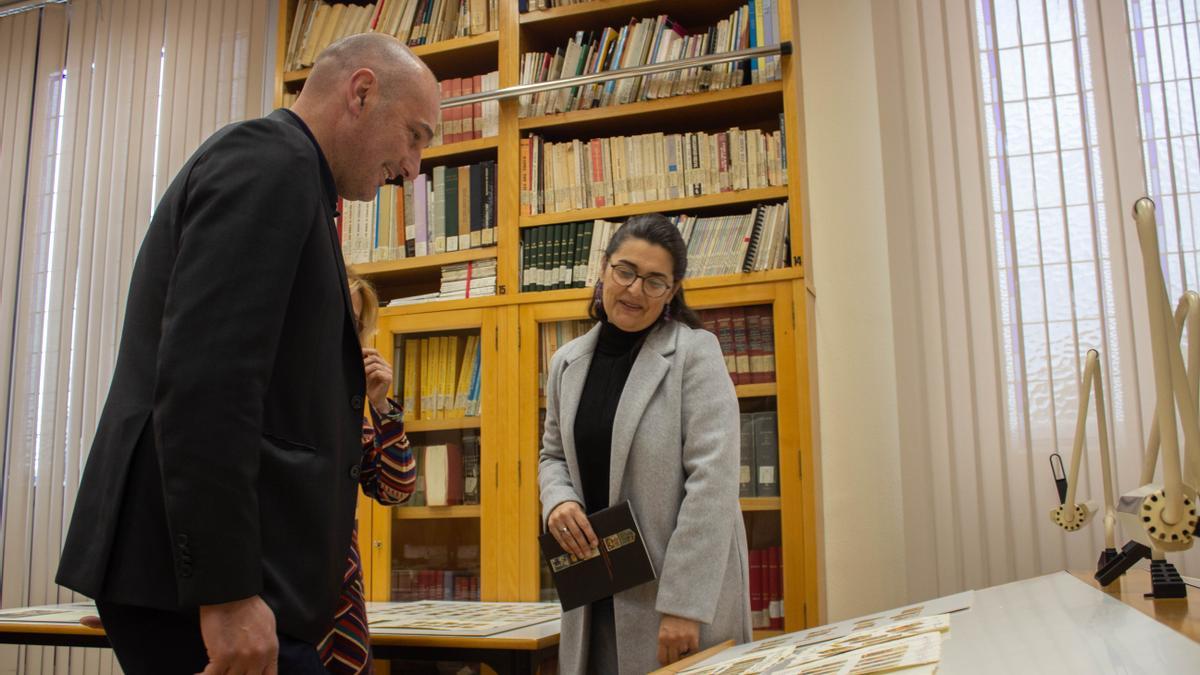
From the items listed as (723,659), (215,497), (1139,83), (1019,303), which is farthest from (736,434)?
(1139,83)

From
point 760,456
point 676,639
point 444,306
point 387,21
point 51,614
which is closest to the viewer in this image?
point 676,639

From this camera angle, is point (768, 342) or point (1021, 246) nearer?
point (768, 342)

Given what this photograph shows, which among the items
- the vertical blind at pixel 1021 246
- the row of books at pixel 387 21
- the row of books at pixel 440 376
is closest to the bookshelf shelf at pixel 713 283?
the row of books at pixel 440 376

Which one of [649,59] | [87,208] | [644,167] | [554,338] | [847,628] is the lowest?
[847,628]

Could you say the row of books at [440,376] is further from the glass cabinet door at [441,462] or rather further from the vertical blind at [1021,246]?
the vertical blind at [1021,246]

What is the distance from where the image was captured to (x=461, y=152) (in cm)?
346

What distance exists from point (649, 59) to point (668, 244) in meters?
1.42

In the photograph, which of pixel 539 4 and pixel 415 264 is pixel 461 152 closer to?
pixel 415 264

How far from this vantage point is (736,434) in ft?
6.30

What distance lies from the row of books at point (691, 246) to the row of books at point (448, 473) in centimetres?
59

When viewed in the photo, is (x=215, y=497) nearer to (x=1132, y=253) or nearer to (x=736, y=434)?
(x=736, y=434)

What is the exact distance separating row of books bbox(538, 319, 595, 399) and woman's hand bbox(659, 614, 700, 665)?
4.77 feet

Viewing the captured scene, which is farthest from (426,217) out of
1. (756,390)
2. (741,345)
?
(756,390)

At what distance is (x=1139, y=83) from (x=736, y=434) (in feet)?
6.89
